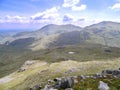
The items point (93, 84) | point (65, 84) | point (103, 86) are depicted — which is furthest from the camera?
point (65, 84)

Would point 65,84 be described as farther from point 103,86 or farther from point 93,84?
point 103,86

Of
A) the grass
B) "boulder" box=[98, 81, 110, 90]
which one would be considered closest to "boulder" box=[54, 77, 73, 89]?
the grass

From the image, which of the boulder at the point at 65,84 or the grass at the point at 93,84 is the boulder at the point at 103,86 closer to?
the grass at the point at 93,84

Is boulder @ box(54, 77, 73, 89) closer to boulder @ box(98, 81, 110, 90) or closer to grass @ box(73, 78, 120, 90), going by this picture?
grass @ box(73, 78, 120, 90)

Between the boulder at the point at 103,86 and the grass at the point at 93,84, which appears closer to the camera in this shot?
the boulder at the point at 103,86

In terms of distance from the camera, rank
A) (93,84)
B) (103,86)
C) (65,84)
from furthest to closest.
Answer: (65,84) < (93,84) < (103,86)

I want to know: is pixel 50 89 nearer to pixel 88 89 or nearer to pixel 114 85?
pixel 88 89

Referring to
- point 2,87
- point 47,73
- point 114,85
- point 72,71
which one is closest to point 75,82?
point 114,85

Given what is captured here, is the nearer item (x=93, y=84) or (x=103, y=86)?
(x=103, y=86)

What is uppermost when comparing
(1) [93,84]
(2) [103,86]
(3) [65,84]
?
(1) [93,84]

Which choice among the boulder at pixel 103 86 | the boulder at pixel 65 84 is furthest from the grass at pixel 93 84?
the boulder at pixel 65 84

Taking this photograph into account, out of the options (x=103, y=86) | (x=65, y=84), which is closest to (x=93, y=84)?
(x=103, y=86)
